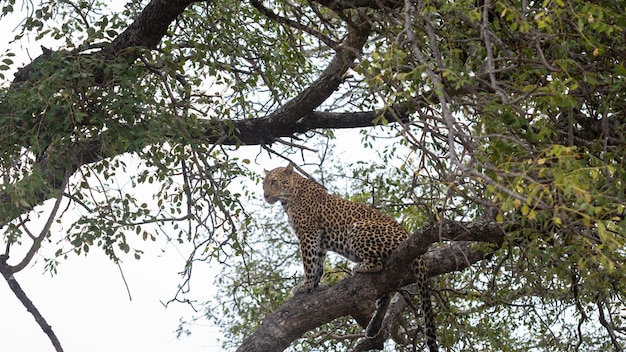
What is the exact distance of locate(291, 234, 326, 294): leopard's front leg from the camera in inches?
314

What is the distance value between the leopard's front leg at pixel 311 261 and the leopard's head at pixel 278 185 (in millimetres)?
579

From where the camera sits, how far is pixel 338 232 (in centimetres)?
824

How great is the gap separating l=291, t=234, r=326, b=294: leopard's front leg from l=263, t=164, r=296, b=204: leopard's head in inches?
22.8

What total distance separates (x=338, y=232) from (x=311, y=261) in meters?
0.33

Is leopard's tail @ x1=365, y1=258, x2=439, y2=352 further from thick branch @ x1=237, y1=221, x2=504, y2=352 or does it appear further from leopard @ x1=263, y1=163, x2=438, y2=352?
thick branch @ x1=237, y1=221, x2=504, y2=352

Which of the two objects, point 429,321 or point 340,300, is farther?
point 340,300

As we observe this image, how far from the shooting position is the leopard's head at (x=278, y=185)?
29.4 feet

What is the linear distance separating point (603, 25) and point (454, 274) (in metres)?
4.76

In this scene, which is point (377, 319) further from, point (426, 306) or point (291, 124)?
point (291, 124)

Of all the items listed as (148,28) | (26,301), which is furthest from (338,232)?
(26,301)

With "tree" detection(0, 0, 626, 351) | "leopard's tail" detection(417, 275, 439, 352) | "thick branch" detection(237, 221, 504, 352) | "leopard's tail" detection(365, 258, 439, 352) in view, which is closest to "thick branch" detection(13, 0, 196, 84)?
"tree" detection(0, 0, 626, 351)

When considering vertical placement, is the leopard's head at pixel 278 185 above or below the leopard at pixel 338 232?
above

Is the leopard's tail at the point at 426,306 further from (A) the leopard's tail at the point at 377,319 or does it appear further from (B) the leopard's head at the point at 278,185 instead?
(B) the leopard's head at the point at 278,185

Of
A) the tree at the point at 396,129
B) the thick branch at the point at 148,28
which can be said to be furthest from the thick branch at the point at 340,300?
the thick branch at the point at 148,28
